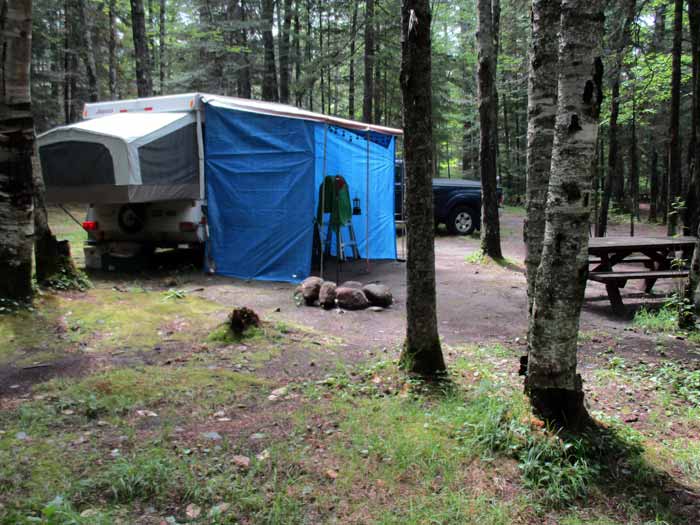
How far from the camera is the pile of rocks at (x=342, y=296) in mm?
7426

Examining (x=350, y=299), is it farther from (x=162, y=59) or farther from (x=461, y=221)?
(x=162, y=59)

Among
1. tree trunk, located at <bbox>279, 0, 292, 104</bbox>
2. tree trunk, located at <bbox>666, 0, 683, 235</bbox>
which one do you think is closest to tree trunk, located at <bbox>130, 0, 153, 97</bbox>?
tree trunk, located at <bbox>279, 0, 292, 104</bbox>

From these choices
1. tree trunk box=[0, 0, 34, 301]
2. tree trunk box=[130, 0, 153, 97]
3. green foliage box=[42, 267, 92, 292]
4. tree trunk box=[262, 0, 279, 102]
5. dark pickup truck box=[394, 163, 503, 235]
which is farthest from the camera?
tree trunk box=[262, 0, 279, 102]

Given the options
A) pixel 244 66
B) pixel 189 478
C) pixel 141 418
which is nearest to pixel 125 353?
pixel 141 418

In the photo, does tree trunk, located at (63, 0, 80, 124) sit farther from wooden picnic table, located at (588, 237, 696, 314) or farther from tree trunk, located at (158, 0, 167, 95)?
wooden picnic table, located at (588, 237, 696, 314)

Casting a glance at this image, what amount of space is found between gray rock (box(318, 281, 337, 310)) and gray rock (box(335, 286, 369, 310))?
0.22ft

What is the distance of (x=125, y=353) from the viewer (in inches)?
191

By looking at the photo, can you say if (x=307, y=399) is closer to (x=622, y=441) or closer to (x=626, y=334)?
(x=622, y=441)

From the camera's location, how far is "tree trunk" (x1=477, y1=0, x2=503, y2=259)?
10.5 m

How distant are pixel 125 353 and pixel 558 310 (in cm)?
378

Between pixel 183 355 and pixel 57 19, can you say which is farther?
pixel 57 19

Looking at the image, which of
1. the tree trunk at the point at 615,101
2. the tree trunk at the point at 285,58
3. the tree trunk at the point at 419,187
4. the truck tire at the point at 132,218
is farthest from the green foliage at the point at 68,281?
the tree trunk at the point at 285,58

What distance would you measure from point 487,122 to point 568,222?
8499 millimetres

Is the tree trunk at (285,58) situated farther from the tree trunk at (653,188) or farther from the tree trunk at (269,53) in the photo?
the tree trunk at (653,188)
